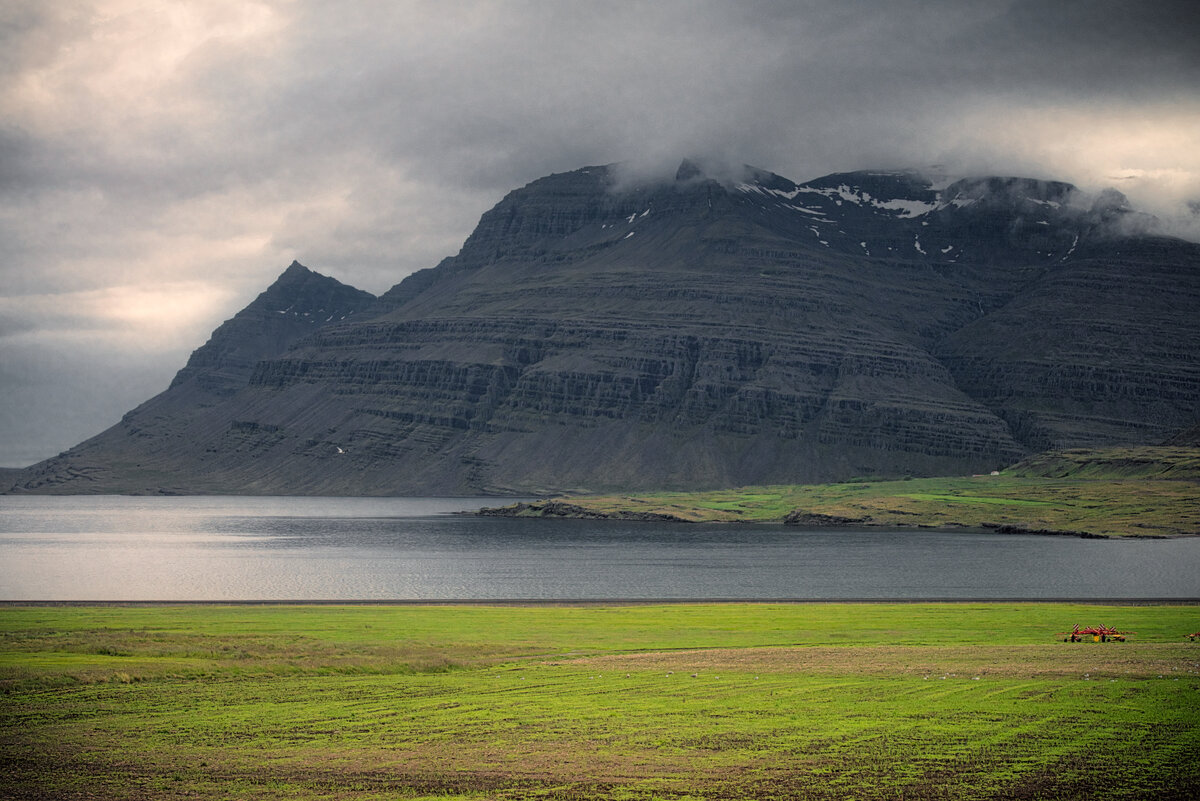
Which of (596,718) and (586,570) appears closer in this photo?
(596,718)

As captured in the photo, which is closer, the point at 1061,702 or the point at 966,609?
the point at 1061,702

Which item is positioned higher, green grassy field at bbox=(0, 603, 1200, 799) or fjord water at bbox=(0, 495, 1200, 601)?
green grassy field at bbox=(0, 603, 1200, 799)

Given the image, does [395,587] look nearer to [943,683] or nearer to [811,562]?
[811,562]

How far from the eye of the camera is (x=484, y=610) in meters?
82.9

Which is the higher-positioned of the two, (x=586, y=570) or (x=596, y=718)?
(x=596, y=718)

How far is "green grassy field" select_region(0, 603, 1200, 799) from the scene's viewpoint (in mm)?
27969

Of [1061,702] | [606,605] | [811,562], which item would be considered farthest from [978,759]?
[811,562]

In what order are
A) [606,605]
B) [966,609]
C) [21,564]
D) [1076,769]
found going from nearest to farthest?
1. [1076,769]
2. [966,609]
3. [606,605]
4. [21,564]

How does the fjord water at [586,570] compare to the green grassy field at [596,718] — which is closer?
the green grassy field at [596,718]

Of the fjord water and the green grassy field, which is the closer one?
the green grassy field

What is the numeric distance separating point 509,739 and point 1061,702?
16965mm

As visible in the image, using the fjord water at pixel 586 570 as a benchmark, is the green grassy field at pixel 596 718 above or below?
above

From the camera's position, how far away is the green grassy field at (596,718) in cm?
2797

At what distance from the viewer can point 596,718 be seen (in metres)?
35.2
